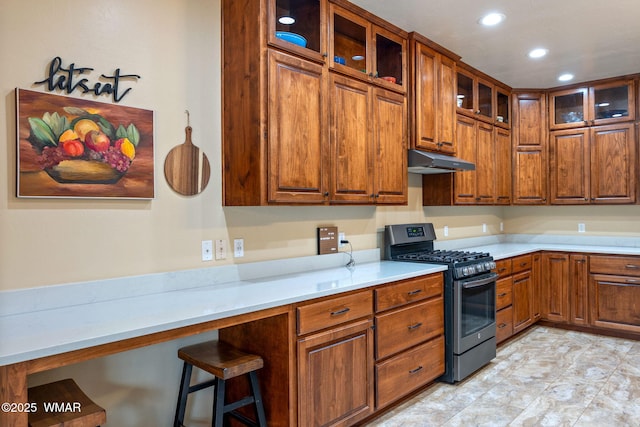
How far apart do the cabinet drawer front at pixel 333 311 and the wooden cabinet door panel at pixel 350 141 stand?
640 millimetres

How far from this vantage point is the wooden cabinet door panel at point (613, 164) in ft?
14.0

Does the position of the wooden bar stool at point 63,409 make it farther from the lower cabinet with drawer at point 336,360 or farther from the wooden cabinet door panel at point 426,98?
the wooden cabinet door panel at point 426,98

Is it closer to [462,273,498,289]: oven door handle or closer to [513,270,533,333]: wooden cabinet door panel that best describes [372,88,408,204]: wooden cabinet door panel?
[462,273,498,289]: oven door handle

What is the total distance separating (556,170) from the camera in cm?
469

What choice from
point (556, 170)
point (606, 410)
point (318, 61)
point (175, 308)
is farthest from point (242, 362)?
point (556, 170)

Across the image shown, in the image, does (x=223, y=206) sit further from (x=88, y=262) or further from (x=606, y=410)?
(x=606, y=410)

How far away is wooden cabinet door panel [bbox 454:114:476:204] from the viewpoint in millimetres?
3840

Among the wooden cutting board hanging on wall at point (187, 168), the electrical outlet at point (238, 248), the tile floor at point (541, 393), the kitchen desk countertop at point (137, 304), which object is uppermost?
the wooden cutting board hanging on wall at point (187, 168)

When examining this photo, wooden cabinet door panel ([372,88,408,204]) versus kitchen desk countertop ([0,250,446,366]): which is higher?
wooden cabinet door panel ([372,88,408,204])

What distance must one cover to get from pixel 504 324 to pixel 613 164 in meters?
2.08

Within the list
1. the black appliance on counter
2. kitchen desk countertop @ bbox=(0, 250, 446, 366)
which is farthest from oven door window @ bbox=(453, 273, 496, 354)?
kitchen desk countertop @ bbox=(0, 250, 446, 366)

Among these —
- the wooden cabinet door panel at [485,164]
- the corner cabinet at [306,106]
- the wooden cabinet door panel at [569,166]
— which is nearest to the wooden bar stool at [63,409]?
the corner cabinet at [306,106]

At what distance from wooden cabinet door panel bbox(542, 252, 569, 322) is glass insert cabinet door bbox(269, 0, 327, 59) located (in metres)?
3.37

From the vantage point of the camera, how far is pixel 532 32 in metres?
3.17
